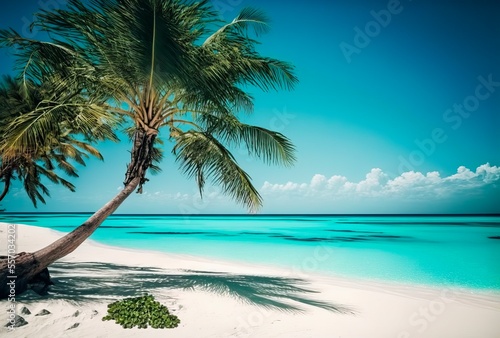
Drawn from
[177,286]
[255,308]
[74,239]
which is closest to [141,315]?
[74,239]

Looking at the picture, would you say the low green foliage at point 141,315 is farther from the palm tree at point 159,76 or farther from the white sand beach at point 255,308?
the palm tree at point 159,76

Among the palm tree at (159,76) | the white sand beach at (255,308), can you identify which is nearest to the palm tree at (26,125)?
the palm tree at (159,76)

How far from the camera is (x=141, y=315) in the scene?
3.51 meters

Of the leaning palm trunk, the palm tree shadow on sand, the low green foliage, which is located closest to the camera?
the low green foliage

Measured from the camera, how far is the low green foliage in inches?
135

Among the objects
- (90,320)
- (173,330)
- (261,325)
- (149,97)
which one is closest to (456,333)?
(261,325)

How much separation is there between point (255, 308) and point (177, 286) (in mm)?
1695

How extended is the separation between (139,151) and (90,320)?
7.43ft

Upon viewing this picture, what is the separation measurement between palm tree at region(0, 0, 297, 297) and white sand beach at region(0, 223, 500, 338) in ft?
2.78

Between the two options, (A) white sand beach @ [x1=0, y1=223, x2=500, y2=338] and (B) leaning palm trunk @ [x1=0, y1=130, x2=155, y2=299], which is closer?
(A) white sand beach @ [x1=0, y1=223, x2=500, y2=338]

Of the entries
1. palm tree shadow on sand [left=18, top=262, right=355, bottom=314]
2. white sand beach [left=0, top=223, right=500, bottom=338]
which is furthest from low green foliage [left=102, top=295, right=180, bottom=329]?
palm tree shadow on sand [left=18, top=262, right=355, bottom=314]

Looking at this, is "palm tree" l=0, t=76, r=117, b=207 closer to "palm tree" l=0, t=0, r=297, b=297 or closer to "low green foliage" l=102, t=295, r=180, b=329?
"palm tree" l=0, t=0, r=297, b=297

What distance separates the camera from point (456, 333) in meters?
4.07

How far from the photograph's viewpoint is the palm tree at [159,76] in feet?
11.9
